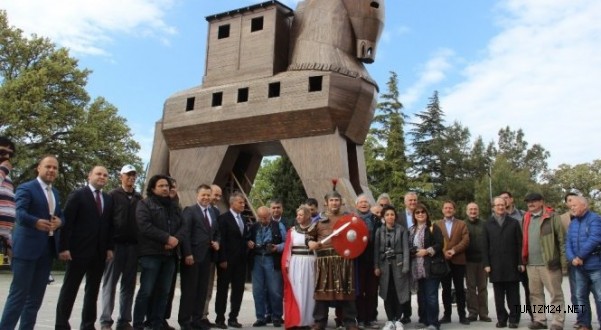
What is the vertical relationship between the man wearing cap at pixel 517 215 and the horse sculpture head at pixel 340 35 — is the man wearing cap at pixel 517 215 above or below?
below

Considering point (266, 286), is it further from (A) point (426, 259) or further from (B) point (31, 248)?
(B) point (31, 248)

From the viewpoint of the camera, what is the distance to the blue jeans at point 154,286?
6.81 meters

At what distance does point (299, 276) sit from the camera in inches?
297

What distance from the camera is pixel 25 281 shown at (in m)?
5.53

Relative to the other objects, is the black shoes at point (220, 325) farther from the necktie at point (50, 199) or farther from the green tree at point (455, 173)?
the green tree at point (455, 173)

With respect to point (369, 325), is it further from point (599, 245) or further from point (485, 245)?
point (599, 245)

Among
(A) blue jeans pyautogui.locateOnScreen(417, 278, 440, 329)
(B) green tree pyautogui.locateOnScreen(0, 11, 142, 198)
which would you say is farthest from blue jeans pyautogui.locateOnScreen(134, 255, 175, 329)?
(B) green tree pyautogui.locateOnScreen(0, 11, 142, 198)

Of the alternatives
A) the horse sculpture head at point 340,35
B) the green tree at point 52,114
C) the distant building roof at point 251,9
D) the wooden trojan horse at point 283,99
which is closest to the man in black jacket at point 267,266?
the wooden trojan horse at point 283,99

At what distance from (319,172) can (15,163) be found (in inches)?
690

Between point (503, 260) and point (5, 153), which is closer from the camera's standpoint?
point (5, 153)

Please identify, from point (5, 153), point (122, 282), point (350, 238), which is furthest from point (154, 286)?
point (350, 238)

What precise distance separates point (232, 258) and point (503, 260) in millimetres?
4013

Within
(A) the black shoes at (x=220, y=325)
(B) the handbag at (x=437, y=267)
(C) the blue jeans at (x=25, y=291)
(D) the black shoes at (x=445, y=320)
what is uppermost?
(B) the handbag at (x=437, y=267)

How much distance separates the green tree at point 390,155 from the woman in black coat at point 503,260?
95.8 ft
